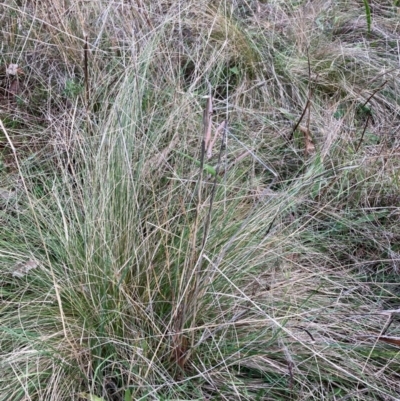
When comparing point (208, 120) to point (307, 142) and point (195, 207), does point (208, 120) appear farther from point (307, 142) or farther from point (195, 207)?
point (307, 142)

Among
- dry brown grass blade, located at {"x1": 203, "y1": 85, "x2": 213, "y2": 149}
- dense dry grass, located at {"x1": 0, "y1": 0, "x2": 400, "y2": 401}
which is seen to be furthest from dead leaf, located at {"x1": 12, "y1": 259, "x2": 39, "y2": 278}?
dry brown grass blade, located at {"x1": 203, "y1": 85, "x2": 213, "y2": 149}

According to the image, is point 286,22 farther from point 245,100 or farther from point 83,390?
point 83,390

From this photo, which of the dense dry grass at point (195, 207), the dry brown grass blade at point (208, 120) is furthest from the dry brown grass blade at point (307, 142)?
the dry brown grass blade at point (208, 120)

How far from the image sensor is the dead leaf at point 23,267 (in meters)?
1.37

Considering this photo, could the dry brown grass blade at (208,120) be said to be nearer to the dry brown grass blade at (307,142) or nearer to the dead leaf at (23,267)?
the dead leaf at (23,267)

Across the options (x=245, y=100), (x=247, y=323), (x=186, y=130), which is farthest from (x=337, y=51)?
(x=247, y=323)

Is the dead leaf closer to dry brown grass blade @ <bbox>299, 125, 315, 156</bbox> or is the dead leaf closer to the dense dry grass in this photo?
the dense dry grass

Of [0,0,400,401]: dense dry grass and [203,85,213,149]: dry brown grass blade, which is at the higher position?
[203,85,213,149]: dry brown grass blade

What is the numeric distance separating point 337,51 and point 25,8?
1.29 m

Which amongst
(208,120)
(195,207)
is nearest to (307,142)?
(195,207)

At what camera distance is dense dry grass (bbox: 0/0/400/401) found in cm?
124

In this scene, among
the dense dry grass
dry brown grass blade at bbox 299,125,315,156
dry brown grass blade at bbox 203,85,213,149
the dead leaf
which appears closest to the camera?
dry brown grass blade at bbox 203,85,213,149

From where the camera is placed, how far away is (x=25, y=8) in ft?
7.10

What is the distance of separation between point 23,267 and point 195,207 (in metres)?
0.48
